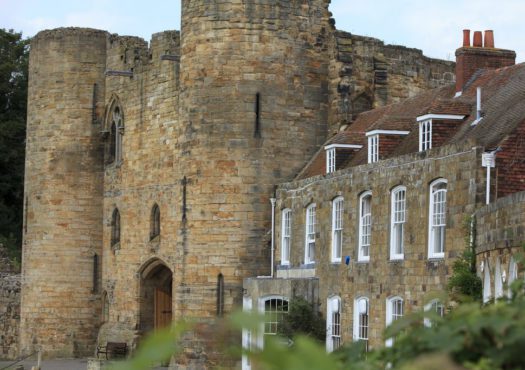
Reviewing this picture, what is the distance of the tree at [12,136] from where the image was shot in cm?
6675

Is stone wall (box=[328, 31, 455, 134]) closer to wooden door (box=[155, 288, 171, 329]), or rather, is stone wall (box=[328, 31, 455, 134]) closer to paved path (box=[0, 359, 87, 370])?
wooden door (box=[155, 288, 171, 329])

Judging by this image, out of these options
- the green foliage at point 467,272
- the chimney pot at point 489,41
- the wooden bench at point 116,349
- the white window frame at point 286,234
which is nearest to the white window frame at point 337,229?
the white window frame at point 286,234

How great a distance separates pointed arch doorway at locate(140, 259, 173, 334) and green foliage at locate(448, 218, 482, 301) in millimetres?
17481

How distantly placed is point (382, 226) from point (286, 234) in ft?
20.6

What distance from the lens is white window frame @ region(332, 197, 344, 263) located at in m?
33.4

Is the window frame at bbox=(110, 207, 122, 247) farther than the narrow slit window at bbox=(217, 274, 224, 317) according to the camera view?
Yes

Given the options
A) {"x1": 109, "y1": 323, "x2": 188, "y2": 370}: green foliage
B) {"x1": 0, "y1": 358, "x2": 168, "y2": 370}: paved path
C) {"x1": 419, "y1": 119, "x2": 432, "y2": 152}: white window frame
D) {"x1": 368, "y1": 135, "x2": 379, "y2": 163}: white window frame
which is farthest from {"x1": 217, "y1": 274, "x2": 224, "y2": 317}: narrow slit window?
{"x1": 109, "y1": 323, "x2": 188, "y2": 370}: green foliage

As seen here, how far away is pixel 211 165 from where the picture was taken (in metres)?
37.5

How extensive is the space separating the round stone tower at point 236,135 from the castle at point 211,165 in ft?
0.14

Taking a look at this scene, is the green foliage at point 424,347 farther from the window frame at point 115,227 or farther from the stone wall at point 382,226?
the window frame at point 115,227

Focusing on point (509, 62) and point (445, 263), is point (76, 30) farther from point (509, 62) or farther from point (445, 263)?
point (445, 263)

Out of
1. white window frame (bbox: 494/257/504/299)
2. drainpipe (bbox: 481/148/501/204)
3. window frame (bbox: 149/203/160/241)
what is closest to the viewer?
white window frame (bbox: 494/257/504/299)

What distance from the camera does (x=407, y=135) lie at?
32.2 meters

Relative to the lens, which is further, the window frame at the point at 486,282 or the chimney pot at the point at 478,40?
the chimney pot at the point at 478,40
